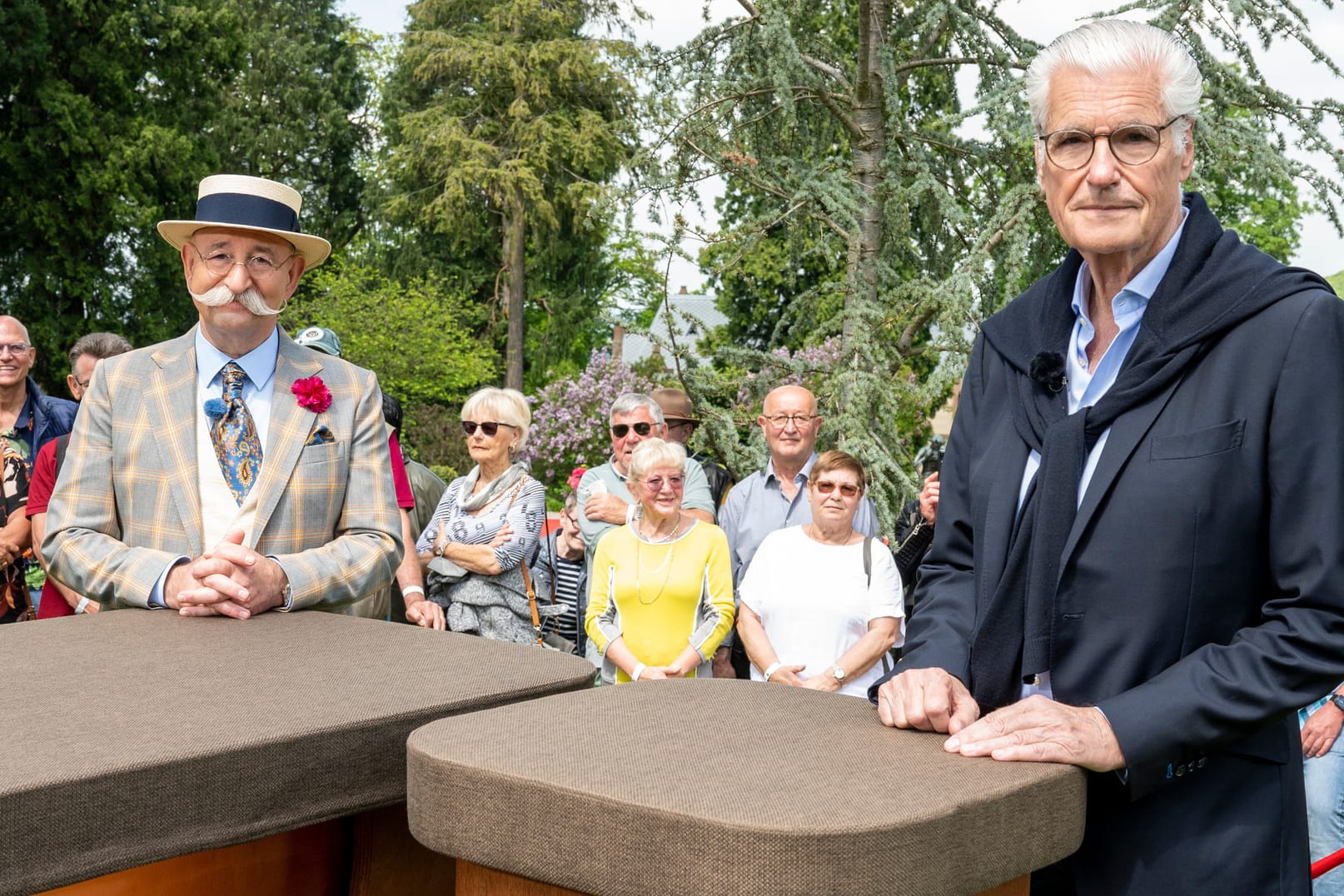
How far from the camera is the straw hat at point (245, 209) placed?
2725 millimetres

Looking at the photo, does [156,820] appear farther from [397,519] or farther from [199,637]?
[397,519]

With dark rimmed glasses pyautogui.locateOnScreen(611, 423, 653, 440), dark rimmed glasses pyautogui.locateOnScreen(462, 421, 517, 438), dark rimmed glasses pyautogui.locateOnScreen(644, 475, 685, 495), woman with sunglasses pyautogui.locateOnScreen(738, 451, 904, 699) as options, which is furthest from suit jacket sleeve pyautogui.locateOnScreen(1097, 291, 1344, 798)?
dark rimmed glasses pyautogui.locateOnScreen(611, 423, 653, 440)

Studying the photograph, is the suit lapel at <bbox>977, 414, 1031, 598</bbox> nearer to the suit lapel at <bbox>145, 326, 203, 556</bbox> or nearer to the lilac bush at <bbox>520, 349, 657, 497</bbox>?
the suit lapel at <bbox>145, 326, 203, 556</bbox>

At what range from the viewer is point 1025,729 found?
1478 mm

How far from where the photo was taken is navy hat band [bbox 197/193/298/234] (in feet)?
8.94

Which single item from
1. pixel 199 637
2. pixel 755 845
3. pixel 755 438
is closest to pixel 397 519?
pixel 199 637

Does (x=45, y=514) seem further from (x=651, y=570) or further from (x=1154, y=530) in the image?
(x=1154, y=530)

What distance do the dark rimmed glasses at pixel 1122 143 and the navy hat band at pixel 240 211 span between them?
1.78m

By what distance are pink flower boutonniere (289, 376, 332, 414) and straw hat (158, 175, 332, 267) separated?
1.06 ft

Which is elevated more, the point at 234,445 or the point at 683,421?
the point at 234,445

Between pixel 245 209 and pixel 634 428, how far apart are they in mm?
3437

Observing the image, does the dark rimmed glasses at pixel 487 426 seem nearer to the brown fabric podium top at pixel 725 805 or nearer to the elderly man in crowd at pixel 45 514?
the elderly man in crowd at pixel 45 514

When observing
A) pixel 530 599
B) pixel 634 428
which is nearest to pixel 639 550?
pixel 530 599

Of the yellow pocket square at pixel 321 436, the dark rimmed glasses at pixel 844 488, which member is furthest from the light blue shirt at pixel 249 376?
the dark rimmed glasses at pixel 844 488
